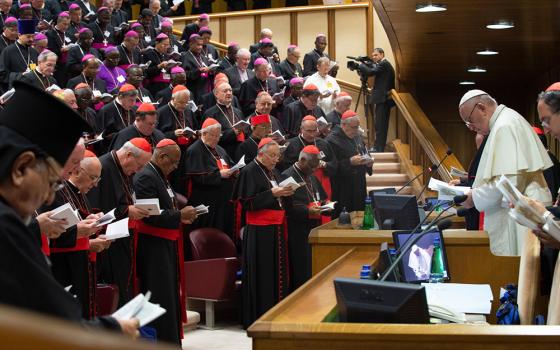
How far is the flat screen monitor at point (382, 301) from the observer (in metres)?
3.04

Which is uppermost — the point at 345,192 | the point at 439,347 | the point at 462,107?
the point at 462,107

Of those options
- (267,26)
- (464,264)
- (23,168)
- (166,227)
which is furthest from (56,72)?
(23,168)

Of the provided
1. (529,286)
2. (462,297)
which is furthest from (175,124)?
(529,286)

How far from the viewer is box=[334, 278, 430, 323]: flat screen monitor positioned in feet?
9.98

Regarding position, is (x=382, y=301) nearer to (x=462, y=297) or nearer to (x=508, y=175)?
(x=462, y=297)

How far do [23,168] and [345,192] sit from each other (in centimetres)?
990

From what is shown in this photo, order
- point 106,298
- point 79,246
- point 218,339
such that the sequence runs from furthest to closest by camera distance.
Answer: point 218,339, point 106,298, point 79,246

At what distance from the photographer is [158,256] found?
7383 millimetres

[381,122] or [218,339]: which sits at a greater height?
[381,122]

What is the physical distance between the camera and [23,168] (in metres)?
1.96

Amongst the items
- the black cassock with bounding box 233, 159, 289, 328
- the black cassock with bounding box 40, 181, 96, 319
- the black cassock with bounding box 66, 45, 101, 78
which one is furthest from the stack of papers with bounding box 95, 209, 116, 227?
the black cassock with bounding box 66, 45, 101, 78

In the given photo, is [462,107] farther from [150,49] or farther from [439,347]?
[150,49]

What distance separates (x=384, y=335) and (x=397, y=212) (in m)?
3.26

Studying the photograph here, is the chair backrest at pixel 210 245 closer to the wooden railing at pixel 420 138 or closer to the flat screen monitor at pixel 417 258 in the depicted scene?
the wooden railing at pixel 420 138
